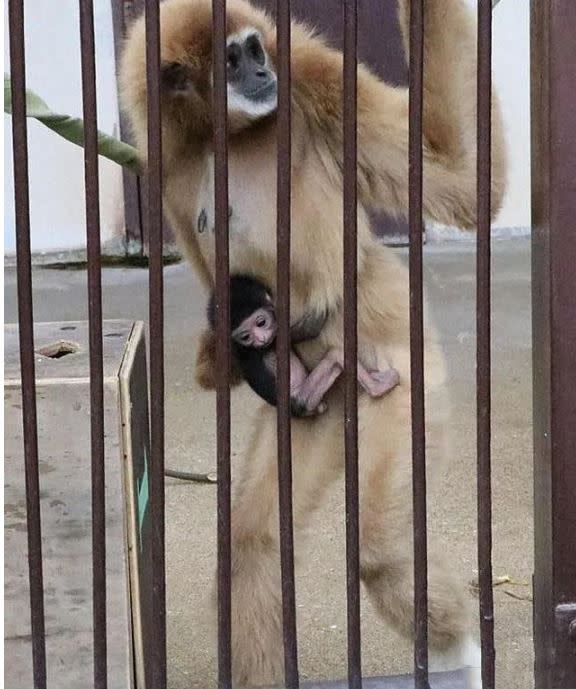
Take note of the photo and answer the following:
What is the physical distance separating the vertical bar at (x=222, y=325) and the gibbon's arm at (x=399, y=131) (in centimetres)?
98

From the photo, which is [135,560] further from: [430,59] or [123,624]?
[430,59]

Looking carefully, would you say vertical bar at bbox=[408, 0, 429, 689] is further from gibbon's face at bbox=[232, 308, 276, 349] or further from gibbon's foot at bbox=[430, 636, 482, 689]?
gibbon's face at bbox=[232, 308, 276, 349]

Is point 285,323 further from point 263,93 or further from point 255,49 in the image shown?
point 255,49

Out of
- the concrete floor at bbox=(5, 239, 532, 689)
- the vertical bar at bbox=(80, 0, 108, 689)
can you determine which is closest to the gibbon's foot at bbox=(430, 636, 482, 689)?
the concrete floor at bbox=(5, 239, 532, 689)

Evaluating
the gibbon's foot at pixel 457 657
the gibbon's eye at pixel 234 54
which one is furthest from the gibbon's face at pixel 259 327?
the gibbon's foot at pixel 457 657

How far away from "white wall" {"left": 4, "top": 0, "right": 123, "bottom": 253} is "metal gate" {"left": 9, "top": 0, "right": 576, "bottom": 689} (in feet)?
18.2

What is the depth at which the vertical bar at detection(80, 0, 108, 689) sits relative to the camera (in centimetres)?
183

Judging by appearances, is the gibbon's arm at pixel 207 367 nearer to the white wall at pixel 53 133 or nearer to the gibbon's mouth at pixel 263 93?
the gibbon's mouth at pixel 263 93

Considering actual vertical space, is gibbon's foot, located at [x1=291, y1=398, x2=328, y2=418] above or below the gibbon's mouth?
below

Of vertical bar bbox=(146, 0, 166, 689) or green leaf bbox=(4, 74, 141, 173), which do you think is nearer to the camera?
vertical bar bbox=(146, 0, 166, 689)

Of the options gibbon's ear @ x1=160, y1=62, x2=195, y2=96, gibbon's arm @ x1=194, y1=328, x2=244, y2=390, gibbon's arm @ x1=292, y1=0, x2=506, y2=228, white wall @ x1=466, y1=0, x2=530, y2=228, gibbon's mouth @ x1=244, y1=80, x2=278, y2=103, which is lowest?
gibbon's arm @ x1=194, y1=328, x2=244, y2=390

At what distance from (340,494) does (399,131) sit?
7.14 ft

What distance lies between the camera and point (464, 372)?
6090 mm

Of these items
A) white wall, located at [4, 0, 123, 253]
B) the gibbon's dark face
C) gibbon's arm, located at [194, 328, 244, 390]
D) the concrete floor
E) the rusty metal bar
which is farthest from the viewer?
white wall, located at [4, 0, 123, 253]
